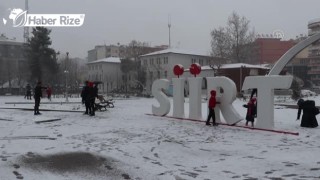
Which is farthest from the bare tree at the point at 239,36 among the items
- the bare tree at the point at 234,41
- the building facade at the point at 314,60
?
the building facade at the point at 314,60

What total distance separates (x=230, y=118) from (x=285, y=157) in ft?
22.6

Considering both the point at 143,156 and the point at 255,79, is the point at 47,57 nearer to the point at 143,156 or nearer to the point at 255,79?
the point at 255,79

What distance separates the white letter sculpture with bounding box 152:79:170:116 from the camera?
21.2 m

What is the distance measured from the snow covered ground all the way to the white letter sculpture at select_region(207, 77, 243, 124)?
0.86 metres

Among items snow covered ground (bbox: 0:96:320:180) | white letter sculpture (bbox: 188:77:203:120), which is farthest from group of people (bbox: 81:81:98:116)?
white letter sculpture (bbox: 188:77:203:120)

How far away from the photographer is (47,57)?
61812 millimetres

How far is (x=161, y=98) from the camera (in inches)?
848

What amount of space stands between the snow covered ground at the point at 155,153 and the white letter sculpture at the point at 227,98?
86cm

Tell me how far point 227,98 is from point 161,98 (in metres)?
5.22

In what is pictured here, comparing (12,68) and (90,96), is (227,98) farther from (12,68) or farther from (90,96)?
(12,68)

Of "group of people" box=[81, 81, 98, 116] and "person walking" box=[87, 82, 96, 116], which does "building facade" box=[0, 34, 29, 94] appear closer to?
"group of people" box=[81, 81, 98, 116]

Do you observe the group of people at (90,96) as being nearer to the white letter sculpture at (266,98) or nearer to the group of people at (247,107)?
the group of people at (247,107)

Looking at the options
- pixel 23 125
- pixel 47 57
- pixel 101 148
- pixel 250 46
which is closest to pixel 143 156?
pixel 101 148

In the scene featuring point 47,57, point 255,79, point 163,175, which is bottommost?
point 163,175
